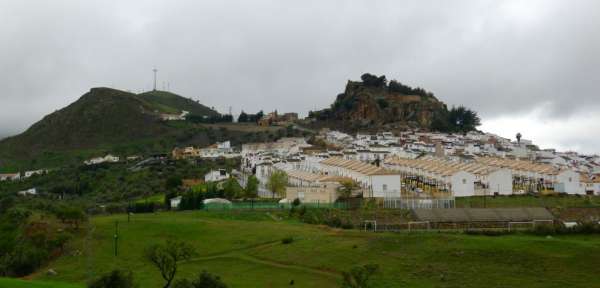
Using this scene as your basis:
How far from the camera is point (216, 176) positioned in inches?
3408

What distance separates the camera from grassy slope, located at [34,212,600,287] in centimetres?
3412

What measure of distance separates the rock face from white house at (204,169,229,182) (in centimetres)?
5393

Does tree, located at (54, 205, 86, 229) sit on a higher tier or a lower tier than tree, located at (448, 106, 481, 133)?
lower

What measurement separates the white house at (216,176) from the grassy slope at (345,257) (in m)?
36.0

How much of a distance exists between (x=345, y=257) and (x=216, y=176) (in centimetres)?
5055

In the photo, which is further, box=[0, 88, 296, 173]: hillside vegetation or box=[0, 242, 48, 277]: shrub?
box=[0, 88, 296, 173]: hillside vegetation

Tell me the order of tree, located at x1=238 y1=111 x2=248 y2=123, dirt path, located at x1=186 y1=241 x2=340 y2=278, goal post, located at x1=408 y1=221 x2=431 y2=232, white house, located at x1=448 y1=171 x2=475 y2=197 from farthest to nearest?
tree, located at x1=238 y1=111 x2=248 y2=123, white house, located at x1=448 y1=171 x2=475 y2=197, goal post, located at x1=408 y1=221 x2=431 y2=232, dirt path, located at x1=186 y1=241 x2=340 y2=278

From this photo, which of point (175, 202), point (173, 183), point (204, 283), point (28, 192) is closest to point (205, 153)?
point (28, 192)

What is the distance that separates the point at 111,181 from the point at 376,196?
47.4m

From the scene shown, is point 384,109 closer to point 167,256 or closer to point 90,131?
point 90,131

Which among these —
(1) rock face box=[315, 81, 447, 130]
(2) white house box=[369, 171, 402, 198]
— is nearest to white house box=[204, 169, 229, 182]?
(2) white house box=[369, 171, 402, 198]

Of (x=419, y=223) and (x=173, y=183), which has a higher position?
(x=173, y=183)

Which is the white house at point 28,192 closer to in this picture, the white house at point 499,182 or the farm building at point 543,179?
the farm building at point 543,179

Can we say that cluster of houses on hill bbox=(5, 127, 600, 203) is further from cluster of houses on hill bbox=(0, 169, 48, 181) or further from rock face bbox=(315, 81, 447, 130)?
rock face bbox=(315, 81, 447, 130)
